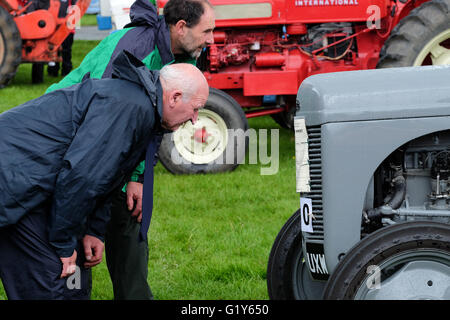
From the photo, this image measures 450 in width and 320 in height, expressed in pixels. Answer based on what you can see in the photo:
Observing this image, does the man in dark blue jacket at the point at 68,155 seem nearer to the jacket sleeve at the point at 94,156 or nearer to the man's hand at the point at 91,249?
the jacket sleeve at the point at 94,156

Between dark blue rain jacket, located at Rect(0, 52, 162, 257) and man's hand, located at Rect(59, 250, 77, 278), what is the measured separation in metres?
0.03

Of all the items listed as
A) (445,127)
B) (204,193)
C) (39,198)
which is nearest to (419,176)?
(445,127)

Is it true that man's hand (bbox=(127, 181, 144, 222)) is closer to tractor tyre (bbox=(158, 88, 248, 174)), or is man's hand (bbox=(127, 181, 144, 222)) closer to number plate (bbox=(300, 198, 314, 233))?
number plate (bbox=(300, 198, 314, 233))

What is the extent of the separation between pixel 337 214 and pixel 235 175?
14.0 feet

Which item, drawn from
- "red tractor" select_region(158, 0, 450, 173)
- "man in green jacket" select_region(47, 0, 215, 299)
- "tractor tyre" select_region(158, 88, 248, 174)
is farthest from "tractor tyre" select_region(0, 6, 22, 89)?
"man in green jacket" select_region(47, 0, 215, 299)

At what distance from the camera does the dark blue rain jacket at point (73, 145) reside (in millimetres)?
3221

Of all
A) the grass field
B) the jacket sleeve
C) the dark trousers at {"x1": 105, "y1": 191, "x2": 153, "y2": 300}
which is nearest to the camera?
the jacket sleeve

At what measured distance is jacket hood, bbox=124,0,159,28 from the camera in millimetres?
4152

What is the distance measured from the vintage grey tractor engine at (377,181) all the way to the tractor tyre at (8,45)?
945 centimetres

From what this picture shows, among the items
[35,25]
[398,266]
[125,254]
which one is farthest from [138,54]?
[35,25]

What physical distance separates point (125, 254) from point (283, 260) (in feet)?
2.74

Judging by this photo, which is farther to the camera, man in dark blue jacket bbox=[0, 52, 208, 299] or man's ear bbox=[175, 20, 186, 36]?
man's ear bbox=[175, 20, 186, 36]

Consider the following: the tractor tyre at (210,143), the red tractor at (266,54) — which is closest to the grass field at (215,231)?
the tractor tyre at (210,143)

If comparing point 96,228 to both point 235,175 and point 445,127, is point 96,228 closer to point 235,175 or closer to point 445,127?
point 445,127
